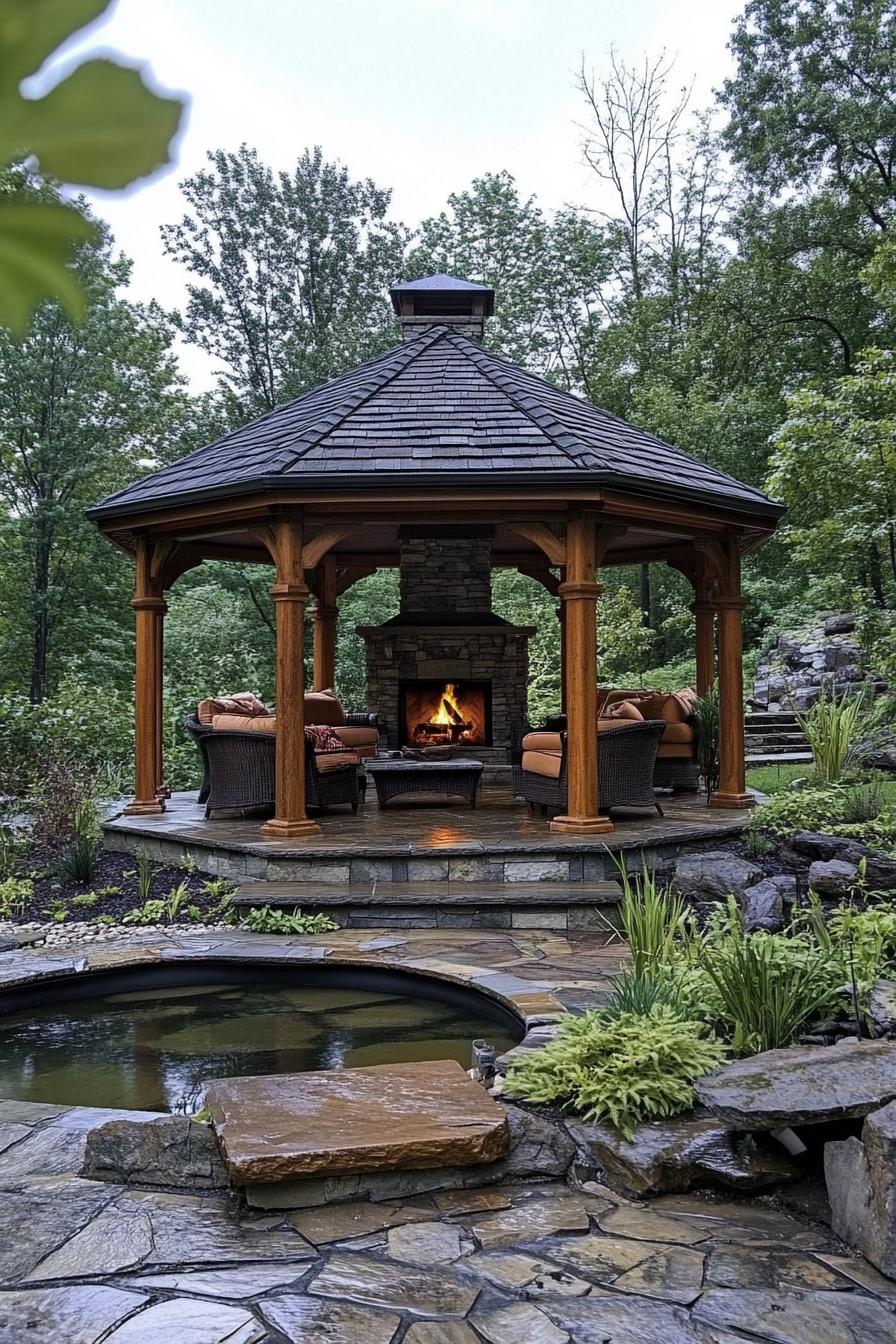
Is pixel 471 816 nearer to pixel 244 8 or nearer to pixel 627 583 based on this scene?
pixel 244 8

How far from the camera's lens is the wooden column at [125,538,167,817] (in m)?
9.22

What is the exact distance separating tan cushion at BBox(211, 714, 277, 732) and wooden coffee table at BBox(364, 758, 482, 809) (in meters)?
1.05

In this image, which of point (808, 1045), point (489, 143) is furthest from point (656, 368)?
point (489, 143)

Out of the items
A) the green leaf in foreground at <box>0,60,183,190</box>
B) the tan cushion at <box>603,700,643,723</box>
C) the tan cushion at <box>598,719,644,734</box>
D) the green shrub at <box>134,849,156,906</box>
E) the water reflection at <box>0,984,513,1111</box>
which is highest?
the green leaf in foreground at <box>0,60,183,190</box>

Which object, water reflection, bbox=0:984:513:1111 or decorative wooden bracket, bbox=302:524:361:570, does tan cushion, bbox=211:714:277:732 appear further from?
water reflection, bbox=0:984:513:1111

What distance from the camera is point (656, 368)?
2139 cm

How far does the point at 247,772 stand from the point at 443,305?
6635mm

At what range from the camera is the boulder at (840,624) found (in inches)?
640

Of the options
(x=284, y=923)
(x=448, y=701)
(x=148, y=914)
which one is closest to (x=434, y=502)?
(x=284, y=923)

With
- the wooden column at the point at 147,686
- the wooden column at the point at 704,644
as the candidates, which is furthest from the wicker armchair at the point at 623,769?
the wooden column at the point at 147,686

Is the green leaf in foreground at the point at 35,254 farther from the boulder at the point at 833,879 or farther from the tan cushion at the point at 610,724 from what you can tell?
the tan cushion at the point at 610,724

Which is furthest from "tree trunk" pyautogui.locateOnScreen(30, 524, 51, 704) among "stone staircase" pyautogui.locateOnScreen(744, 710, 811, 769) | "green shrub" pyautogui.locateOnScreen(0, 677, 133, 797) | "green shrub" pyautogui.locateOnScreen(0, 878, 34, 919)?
"stone staircase" pyautogui.locateOnScreen(744, 710, 811, 769)

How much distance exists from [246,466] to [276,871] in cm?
310

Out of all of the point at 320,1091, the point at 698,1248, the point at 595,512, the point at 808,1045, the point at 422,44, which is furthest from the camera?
the point at 595,512
